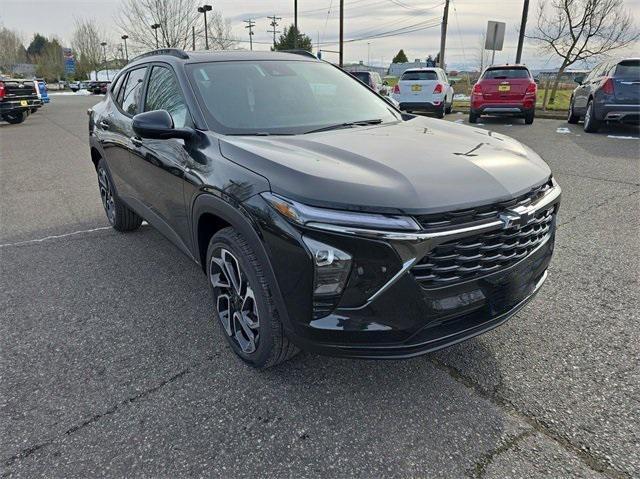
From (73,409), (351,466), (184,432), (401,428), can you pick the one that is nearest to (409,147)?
(401,428)

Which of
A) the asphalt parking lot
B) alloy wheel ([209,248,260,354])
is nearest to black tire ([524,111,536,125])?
the asphalt parking lot

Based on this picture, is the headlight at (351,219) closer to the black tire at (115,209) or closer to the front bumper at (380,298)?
the front bumper at (380,298)

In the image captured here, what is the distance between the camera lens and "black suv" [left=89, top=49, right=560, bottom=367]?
1.95m

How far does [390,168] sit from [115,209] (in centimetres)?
356

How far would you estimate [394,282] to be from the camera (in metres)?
1.95

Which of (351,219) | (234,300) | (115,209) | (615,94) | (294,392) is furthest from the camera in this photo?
(615,94)

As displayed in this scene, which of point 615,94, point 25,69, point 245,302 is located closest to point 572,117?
point 615,94

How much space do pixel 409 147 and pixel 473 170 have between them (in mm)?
419

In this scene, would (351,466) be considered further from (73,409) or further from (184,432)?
(73,409)

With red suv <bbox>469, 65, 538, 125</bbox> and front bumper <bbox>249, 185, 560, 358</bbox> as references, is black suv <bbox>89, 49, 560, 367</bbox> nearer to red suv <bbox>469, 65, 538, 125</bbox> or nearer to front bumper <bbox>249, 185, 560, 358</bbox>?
front bumper <bbox>249, 185, 560, 358</bbox>

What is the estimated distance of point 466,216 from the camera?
79.5 inches

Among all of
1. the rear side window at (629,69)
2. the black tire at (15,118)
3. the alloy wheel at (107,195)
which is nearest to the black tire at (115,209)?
the alloy wheel at (107,195)

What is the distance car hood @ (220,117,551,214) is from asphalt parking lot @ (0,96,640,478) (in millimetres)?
1013

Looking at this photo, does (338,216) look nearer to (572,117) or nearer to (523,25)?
(572,117)
